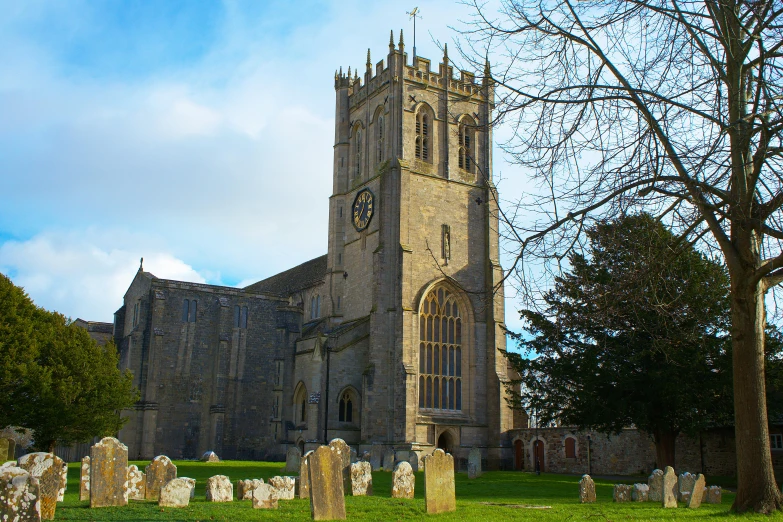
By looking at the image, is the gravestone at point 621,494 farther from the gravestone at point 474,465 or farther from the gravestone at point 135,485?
the gravestone at point 474,465

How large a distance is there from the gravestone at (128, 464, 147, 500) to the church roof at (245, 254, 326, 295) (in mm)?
31726

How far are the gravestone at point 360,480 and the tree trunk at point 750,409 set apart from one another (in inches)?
315

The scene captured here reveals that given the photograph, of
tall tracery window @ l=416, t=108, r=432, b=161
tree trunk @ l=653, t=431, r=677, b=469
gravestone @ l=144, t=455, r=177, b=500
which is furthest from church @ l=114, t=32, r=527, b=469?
gravestone @ l=144, t=455, r=177, b=500

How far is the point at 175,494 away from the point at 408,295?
24.7 m

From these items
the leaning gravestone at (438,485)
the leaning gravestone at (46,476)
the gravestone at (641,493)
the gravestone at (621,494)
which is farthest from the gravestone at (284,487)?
the gravestone at (641,493)

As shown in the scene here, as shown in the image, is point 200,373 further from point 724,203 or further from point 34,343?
point 724,203

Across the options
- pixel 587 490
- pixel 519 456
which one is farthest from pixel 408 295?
pixel 587 490

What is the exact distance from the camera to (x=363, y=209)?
42.6 m

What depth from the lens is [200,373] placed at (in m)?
43.6

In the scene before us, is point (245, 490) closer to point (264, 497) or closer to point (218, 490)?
point (218, 490)

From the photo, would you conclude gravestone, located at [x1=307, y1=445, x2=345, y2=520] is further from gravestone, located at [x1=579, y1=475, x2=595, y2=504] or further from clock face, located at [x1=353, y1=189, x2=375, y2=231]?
clock face, located at [x1=353, y1=189, x2=375, y2=231]

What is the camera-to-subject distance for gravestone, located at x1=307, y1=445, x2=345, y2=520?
12.1 m

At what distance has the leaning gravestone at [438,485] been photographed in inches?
538

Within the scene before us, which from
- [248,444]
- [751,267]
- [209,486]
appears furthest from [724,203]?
[248,444]
